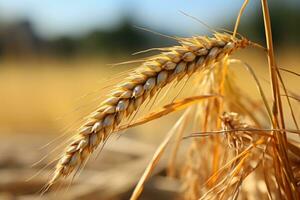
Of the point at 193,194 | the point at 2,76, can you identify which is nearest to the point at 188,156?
the point at 193,194

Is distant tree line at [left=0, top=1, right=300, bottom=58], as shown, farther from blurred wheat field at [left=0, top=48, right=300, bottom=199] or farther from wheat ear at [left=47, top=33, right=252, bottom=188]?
wheat ear at [left=47, top=33, right=252, bottom=188]

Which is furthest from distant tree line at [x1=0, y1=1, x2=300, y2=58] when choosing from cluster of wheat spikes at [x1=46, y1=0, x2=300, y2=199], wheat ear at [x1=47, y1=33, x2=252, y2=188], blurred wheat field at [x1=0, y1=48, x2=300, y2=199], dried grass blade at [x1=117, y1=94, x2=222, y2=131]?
wheat ear at [x1=47, y1=33, x2=252, y2=188]

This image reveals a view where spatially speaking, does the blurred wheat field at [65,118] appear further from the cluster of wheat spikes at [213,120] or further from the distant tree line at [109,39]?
the distant tree line at [109,39]

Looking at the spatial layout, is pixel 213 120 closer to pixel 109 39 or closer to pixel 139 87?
pixel 139 87

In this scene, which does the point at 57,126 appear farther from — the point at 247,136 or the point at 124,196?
the point at 247,136

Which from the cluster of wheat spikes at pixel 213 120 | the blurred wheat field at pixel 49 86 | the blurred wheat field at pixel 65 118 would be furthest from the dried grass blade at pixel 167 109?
the blurred wheat field at pixel 49 86

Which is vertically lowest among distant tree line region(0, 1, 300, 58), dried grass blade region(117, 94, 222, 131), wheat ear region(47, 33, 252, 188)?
distant tree line region(0, 1, 300, 58)

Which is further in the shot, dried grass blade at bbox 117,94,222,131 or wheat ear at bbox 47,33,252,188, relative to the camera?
dried grass blade at bbox 117,94,222,131

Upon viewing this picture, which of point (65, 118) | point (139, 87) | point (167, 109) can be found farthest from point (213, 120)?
point (65, 118)
